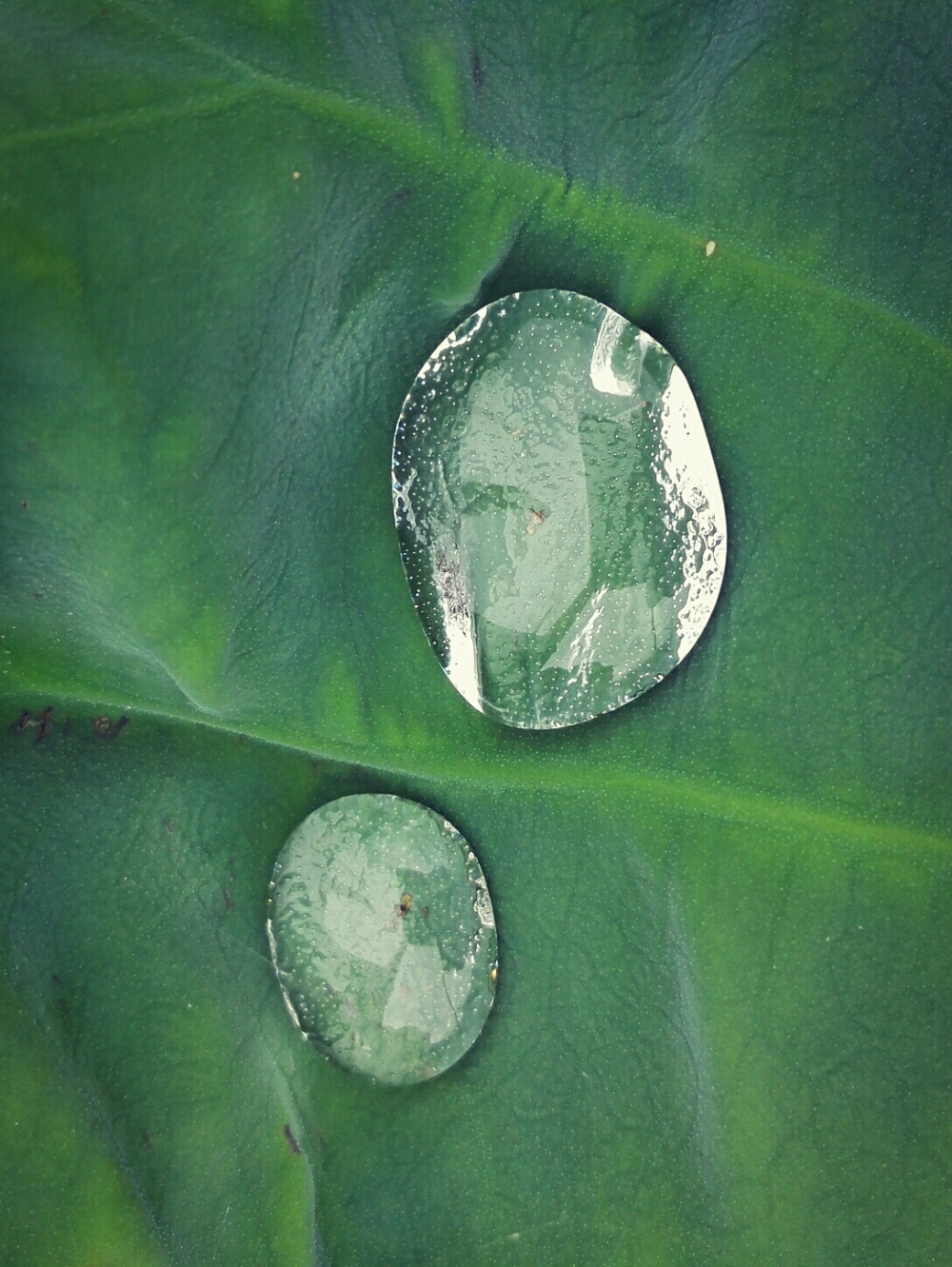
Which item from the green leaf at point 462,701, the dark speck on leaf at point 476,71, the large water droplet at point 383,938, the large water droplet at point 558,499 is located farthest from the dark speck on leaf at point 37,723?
the dark speck on leaf at point 476,71

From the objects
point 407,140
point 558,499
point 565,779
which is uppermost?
point 407,140

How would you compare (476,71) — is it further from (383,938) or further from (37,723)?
(383,938)

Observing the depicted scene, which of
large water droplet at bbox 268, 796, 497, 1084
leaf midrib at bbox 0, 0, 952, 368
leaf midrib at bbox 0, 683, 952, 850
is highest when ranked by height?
leaf midrib at bbox 0, 0, 952, 368

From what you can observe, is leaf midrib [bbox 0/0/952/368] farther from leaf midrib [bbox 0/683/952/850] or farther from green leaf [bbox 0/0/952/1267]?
leaf midrib [bbox 0/683/952/850]

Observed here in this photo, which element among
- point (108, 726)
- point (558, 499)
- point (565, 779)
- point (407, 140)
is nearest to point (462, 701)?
point (565, 779)

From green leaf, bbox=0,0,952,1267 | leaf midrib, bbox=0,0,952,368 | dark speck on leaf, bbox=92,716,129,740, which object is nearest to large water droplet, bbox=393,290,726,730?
green leaf, bbox=0,0,952,1267

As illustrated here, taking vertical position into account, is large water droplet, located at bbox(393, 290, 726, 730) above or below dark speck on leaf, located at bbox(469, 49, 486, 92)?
below
